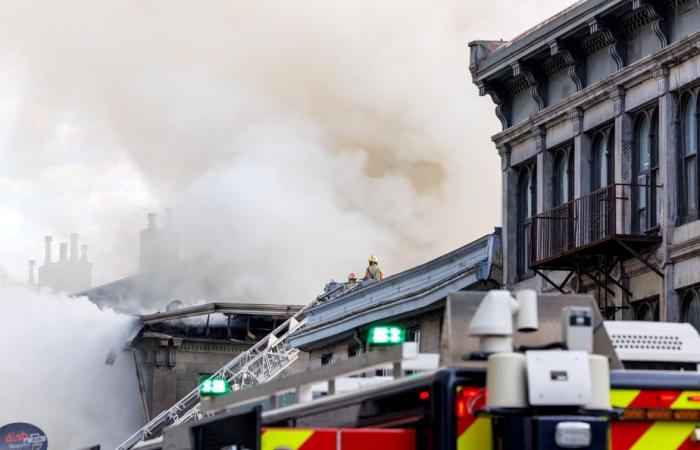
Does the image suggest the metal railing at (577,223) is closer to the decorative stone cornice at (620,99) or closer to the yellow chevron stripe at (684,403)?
the decorative stone cornice at (620,99)

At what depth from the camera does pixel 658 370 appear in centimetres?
1078

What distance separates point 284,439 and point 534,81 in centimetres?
2653

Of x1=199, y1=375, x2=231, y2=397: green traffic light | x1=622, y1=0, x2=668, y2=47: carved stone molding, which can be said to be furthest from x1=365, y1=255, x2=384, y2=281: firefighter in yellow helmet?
x1=199, y1=375, x2=231, y2=397: green traffic light

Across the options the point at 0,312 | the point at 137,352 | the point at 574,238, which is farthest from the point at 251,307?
the point at 574,238

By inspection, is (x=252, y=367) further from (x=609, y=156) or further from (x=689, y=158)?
(x=689, y=158)

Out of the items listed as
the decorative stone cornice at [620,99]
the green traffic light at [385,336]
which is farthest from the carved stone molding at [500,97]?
the green traffic light at [385,336]

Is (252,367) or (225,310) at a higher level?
(225,310)

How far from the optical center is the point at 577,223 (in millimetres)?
32781

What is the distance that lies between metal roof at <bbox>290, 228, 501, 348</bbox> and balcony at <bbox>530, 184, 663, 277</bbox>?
9.20ft

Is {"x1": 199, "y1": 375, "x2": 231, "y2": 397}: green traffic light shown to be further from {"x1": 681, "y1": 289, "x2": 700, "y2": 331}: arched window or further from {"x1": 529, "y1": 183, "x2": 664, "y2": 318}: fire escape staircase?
{"x1": 529, "y1": 183, "x2": 664, "y2": 318}: fire escape staircase

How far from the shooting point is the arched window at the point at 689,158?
2988 cm

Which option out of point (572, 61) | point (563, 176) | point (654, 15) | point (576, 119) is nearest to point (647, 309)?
point (576, 119)

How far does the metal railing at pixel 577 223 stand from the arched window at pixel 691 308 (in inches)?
60.9

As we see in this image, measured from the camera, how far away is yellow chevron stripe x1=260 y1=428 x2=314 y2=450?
994 centimetres
